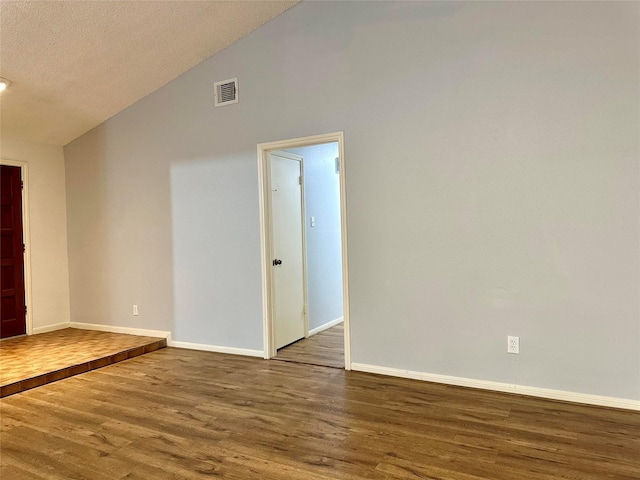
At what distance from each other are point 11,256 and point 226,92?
323cm

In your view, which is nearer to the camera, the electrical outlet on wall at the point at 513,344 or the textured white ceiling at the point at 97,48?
the electrical outlet on wall at the point at 513,344

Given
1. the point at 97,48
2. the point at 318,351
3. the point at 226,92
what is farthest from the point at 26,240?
the point at 318,351

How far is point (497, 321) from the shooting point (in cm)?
316

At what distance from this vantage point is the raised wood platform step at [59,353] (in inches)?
141

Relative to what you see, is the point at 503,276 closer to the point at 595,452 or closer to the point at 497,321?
the point at 497,321

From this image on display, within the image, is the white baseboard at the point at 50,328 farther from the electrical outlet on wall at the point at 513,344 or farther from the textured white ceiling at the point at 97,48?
the electrical outlet on wall at the point at 513,344

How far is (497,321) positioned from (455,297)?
0.34 meters

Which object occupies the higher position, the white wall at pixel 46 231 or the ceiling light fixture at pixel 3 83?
Answer: the ceiling light fixture at pixel 3 83

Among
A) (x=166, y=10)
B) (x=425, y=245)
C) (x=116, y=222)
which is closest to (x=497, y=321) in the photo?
(x=425, y=245)

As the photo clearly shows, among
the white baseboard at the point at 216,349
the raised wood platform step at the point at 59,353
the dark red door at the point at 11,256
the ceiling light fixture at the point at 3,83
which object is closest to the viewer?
the raised wood platform step at the point at 59,353

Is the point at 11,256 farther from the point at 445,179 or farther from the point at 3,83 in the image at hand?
the point at 445,179

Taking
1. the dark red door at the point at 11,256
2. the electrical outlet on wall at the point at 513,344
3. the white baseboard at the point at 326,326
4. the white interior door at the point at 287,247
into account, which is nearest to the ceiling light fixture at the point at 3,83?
the dark red door at the point at 11,256

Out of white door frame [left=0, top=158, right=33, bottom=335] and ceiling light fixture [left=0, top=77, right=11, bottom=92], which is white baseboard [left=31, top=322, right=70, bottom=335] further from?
ceiling light fixture [left=0, top=77, right=11, bottom=92]

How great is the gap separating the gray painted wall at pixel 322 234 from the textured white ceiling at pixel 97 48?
1.44 m
